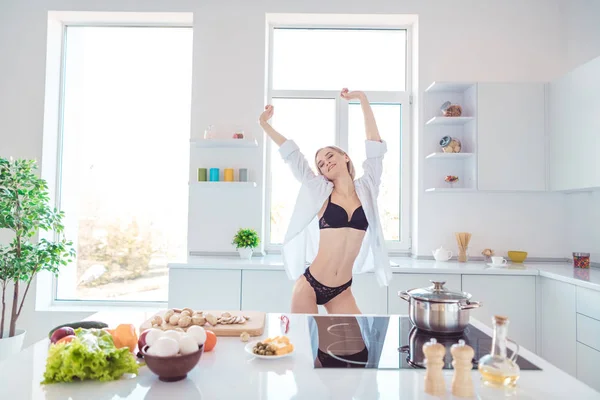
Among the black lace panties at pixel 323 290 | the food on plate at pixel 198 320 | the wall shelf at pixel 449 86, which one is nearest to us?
the food on plate at pixel 198 320

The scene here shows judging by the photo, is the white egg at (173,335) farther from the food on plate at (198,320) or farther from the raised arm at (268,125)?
the raised arm at (268,125)

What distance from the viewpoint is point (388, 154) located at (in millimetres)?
3615

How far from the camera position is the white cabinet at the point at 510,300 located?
2744 mm

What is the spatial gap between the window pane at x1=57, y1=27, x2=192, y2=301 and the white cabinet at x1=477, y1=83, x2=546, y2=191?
2.54 meters

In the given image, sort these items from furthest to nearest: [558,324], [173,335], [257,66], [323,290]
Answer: [257,66]
[558,324]
[323,290]
[173,335]

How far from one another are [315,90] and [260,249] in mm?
1520

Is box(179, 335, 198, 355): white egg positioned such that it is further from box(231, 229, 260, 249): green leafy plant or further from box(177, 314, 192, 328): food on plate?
box(231, 229, 260, 249): green leafy plant

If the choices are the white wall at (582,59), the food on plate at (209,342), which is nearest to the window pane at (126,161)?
the food on plate at (209,342)

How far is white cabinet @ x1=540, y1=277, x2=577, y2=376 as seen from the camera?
247cm

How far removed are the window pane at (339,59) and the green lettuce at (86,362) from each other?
10.2 feet

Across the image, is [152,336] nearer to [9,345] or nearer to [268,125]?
[268,125]

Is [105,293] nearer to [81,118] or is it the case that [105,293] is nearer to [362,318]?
[81,118]

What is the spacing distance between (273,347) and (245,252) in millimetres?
2085

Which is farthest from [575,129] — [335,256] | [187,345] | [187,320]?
[187,345]
